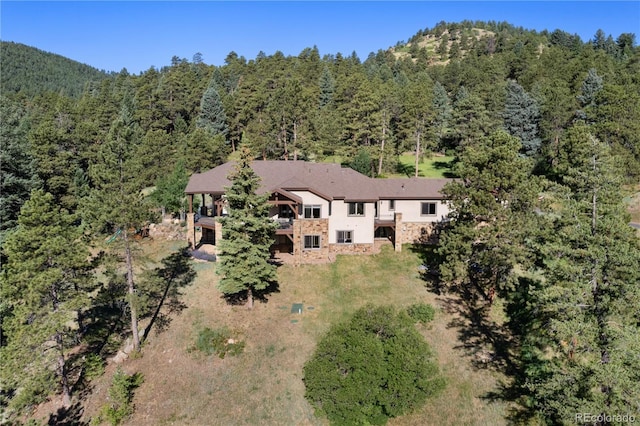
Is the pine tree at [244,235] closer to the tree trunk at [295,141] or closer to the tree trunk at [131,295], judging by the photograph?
the tree trunk at [131,295]

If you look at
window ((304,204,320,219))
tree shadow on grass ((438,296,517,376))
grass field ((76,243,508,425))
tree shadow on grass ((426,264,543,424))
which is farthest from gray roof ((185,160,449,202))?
tree shadow on grass ((438,296,517,376))

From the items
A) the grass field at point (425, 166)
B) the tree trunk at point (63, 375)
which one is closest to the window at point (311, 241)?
the tree trunk at point (63, 375)

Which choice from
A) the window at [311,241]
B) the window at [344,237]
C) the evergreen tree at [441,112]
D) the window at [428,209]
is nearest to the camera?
the window at [311,241]

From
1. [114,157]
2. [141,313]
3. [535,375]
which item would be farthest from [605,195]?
[141,313]

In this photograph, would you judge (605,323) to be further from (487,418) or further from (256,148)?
(256,148)

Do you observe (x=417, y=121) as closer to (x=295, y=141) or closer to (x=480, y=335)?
(x=295, y=141)

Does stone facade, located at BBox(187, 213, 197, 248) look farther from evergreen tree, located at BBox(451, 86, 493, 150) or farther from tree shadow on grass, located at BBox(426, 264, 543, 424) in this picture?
evergreen tree, located at BBox(451, 86, 493, 150)
